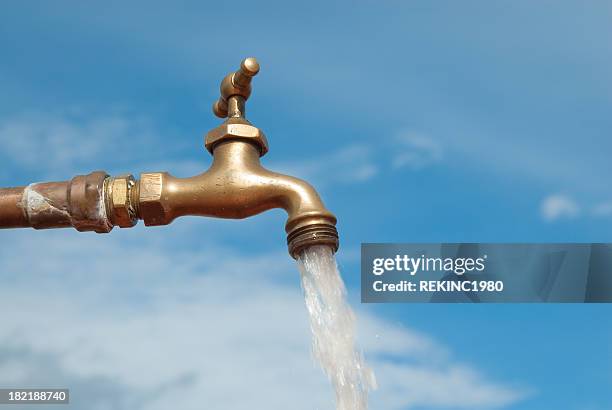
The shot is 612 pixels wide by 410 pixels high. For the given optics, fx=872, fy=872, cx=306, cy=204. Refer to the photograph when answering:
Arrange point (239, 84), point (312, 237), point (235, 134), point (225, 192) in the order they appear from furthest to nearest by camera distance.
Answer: point (239, 84) < point (235, 134) < point (225, 192) < point (312, 237)

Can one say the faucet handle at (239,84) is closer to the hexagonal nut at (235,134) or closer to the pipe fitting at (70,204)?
the hexagonal nut at (235,134)

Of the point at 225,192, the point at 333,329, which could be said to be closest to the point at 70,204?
the point at 225,192

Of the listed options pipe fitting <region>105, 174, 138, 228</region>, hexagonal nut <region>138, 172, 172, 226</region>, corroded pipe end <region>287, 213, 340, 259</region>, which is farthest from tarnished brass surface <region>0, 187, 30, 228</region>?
corroded pipe end <region>287, 213, 340, 259</region>

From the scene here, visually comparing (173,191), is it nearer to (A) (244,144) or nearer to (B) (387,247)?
(A) (244,144)

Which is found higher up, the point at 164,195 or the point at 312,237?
the point at 164,195

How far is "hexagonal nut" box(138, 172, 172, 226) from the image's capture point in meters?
2.99

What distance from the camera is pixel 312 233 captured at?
275cm

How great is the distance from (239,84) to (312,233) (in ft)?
2.43

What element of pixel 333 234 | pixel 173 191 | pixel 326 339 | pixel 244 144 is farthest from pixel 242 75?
pixel 326 339

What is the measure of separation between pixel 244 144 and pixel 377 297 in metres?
3.21

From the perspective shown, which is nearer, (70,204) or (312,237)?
(312,237)

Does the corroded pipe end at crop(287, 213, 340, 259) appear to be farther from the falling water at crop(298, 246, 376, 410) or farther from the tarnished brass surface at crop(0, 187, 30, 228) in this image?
the tarnished brass surface at crop(0, 187, 30, 228)

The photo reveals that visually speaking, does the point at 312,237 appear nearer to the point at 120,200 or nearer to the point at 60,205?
the point at 120,200

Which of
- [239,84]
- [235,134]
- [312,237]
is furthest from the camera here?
[239,84]
